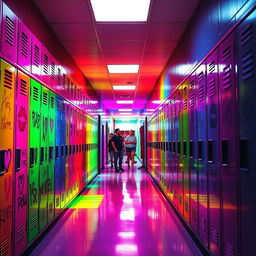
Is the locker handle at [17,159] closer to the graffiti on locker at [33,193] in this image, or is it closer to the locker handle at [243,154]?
the graffiti on locker at [33,193]

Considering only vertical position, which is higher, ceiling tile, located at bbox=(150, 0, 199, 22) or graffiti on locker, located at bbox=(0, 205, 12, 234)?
ceiling tile, located at bbox=(150, 0, 199, 22)

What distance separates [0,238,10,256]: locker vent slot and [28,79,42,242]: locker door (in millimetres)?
556

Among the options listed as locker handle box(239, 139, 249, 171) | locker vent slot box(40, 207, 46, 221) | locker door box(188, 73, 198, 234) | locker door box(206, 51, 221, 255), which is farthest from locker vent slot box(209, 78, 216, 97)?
locker vent slot box(40, 207, 46, 221)

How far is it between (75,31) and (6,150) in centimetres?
249

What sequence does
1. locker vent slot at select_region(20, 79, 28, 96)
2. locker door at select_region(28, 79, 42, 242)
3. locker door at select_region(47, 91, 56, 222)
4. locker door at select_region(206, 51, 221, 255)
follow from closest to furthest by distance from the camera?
1. locker door at select_region(206, 51, 221, 255)
2. locker vent slot at select_region(20, 79, 28, 96)
3. locker door at select_region(28, 79, 42, 242)
4. locker door at select_region(47, 91, 56, 222)

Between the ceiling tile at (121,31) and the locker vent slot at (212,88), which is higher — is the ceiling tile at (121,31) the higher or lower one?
the higher one

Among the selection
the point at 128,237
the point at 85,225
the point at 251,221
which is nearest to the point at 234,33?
the point at 251,221

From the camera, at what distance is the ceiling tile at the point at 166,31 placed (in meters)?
4.07

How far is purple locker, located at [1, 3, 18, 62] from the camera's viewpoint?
2285mm

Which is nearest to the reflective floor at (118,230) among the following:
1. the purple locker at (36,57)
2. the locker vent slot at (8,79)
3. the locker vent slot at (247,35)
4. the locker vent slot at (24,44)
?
the locker vent slot at (8,79)

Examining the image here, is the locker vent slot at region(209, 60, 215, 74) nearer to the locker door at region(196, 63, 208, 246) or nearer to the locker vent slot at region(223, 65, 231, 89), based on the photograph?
the locker door at region(196, 63, 208, 246)

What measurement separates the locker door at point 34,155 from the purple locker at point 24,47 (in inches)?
8.4

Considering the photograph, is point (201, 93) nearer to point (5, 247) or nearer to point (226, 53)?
point (226, 53)

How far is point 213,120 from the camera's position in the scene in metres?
2.57
